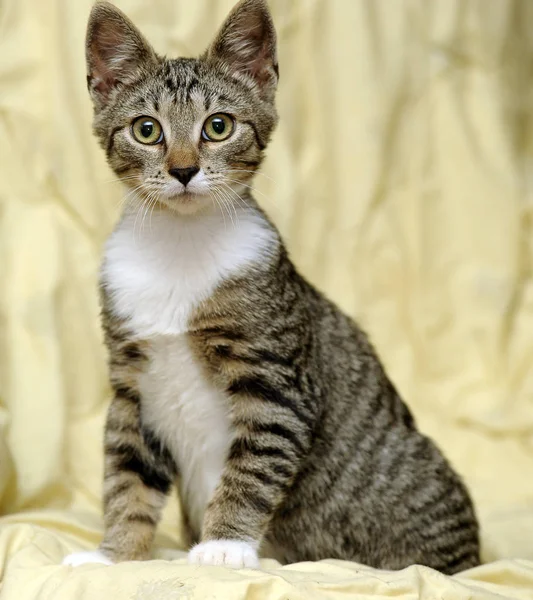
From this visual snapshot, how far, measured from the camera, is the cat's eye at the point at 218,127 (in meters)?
1.93

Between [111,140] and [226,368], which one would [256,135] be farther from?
[226,368]

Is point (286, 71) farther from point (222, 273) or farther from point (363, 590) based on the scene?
point (363, 590)

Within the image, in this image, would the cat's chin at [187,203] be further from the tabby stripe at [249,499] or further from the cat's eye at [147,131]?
the tabby stripe at [249,499]

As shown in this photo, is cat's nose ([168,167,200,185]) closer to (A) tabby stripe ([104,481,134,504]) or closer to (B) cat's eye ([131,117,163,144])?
(B) cat's eye ([131,117,163,144])

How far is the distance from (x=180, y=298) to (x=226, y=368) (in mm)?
176

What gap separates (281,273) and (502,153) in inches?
49.5

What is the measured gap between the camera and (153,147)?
192cm

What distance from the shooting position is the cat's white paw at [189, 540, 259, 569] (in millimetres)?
1827

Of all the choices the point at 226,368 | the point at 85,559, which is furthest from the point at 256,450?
the point at 85,559

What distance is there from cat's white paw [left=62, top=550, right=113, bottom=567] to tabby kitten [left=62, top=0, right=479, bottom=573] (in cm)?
1

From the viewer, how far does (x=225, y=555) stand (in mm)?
1834

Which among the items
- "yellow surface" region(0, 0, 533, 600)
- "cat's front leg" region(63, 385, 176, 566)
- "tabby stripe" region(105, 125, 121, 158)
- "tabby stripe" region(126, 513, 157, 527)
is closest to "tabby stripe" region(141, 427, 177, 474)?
"cat's front leg" region(63, 385, 176, 566)

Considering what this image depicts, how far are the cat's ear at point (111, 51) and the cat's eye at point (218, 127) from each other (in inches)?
8.3

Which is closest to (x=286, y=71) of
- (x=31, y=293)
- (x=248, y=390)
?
(x=31, y=293)
